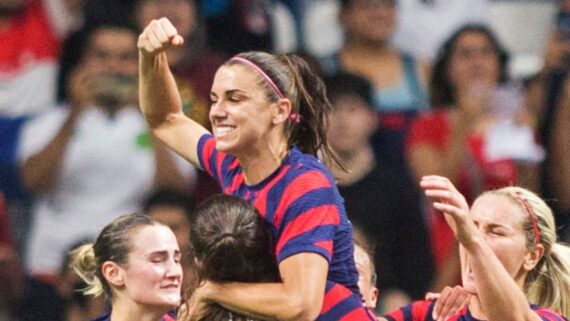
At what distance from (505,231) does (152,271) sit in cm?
99

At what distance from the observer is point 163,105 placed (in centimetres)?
466

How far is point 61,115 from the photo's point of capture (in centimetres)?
671

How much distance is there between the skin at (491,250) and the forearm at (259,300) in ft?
1.41

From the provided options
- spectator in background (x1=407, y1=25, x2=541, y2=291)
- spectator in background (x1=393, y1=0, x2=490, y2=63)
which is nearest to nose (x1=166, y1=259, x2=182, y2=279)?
spectator in background (x1=407, y1=25, x2=541, y2=291)

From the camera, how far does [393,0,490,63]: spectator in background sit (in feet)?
23.7

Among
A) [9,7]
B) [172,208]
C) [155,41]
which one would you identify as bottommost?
[172,208]

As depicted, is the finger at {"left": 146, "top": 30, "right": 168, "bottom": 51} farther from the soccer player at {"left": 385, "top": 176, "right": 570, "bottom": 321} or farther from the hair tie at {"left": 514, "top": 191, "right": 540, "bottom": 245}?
the hair tie at {"left": 514, "top": 191, "right": 540, "bottom": 245}

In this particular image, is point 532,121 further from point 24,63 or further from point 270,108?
point 270,108

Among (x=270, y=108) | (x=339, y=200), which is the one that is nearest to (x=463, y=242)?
(x=339, y=200)

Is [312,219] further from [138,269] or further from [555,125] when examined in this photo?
[555,125]

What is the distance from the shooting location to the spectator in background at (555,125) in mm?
6980

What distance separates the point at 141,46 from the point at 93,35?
2408 millimetres

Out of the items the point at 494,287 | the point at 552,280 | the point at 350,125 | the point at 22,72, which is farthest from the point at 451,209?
the point at 22,72

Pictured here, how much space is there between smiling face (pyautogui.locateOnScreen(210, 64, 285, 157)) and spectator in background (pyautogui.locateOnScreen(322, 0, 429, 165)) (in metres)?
2.78
